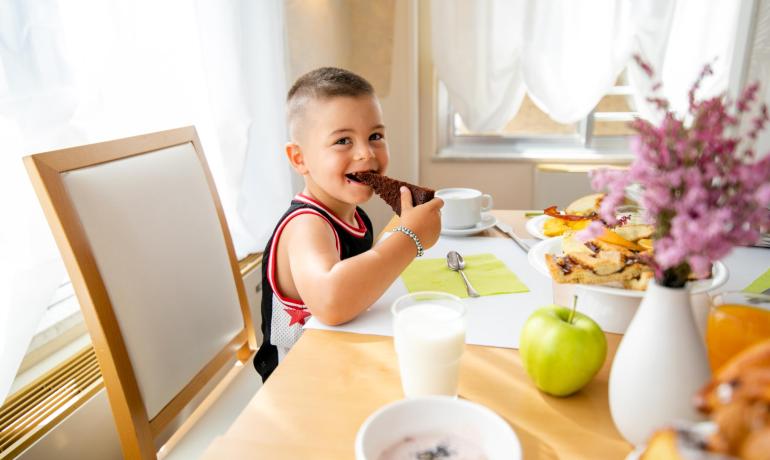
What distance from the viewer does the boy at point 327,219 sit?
32.7 inches

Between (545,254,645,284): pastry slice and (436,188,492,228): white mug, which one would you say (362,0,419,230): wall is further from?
(545,254,645,284): pastry slice

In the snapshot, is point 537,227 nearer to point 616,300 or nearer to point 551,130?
point 616,300

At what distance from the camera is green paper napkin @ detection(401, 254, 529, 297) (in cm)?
89

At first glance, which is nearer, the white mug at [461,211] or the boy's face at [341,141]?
the boy's face at [341,141]

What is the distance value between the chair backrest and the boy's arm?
0.68 ft

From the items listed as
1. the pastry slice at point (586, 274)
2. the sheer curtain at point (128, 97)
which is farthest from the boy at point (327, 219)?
the sheer curtain at point (128, 97)

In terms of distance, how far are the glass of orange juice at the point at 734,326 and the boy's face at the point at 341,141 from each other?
2.19ft

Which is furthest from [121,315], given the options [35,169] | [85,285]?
[35,169]

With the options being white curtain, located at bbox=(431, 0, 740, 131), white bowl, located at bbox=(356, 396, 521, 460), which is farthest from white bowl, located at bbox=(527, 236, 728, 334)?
white curtain, located at bbox=(431, 0, 740, 131)

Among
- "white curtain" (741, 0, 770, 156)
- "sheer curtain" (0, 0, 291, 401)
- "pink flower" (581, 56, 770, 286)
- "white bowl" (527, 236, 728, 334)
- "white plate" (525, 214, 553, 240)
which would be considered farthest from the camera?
"white curtain" (741, 0, 770, 156)

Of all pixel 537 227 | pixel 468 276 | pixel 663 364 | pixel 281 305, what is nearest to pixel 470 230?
pixel 537 227

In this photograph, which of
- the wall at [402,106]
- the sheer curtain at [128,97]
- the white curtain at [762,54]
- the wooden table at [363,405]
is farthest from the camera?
the wall at [402,106]

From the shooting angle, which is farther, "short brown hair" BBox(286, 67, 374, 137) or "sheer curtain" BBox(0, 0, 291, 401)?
"short brown hair" BBox(286, 67, 374, 137)

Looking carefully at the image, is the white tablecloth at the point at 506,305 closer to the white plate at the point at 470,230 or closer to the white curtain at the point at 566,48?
the white plate at the point at 470,230
